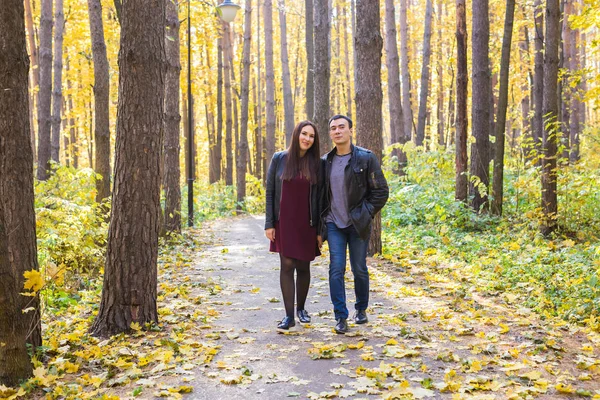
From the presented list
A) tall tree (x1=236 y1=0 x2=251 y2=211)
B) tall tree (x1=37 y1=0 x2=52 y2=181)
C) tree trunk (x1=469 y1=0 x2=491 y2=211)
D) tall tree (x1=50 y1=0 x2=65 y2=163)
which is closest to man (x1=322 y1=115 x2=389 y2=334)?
tree trunk (x1=469 y1=0 x2=491 y2=211)

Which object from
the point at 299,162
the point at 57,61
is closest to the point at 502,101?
the point at 299,162

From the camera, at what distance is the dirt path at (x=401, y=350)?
4.23 meters

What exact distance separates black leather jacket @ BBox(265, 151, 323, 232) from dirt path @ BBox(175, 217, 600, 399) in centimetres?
118

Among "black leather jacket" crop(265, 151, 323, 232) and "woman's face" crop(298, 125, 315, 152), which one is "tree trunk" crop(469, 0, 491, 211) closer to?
"black leather jacket" crop(265, 151, 323, 232)

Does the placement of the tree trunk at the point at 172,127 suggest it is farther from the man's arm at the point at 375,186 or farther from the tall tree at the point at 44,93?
the man's arm at the point at 375,186

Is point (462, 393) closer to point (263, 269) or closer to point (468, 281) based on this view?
point (468, 281)

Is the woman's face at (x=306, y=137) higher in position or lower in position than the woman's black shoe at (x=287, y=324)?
higher

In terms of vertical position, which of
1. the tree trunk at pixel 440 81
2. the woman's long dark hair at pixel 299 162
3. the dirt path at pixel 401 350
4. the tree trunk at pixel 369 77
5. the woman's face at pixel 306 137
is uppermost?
the tree trunk at pixel 440 81

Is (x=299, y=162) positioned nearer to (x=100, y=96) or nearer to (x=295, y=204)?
(x=295, y=204)

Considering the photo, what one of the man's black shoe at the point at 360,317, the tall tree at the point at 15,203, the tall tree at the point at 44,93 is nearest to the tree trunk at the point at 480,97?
the man's black shoe at the point at 360,317

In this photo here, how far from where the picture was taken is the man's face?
5.77 meters

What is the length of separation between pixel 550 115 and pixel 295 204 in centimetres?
631

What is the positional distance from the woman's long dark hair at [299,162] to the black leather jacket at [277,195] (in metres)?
0.08

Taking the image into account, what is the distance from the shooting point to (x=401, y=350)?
508 cm
